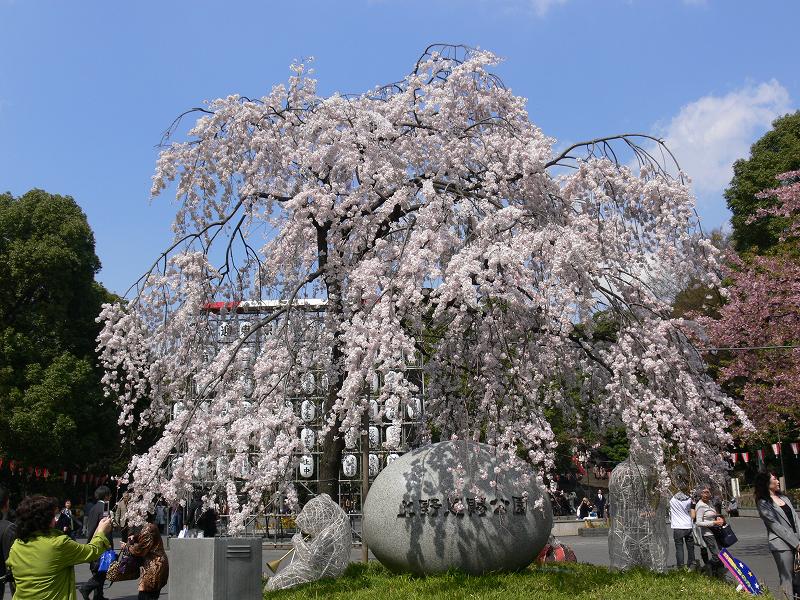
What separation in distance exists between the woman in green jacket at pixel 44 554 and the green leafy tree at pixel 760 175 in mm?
34334

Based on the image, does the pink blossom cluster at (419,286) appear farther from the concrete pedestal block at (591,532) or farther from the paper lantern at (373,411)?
the concrete pedestal block at (591,532)

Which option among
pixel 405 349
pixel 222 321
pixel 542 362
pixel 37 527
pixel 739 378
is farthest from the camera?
pixel 739 378

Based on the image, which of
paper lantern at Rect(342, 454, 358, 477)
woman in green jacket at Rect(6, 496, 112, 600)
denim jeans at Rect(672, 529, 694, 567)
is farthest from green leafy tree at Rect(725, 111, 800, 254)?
woman in green jacket at Rect(6, 496, 112, 600)

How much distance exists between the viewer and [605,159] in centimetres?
1243

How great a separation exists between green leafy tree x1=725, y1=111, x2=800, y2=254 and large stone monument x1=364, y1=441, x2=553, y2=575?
2845 centimetres

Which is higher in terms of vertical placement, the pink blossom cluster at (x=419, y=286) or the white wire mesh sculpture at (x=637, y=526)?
the pink blossom cluster at (x=419, y=286)

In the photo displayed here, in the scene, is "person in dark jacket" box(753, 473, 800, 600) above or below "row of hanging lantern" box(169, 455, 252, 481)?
below

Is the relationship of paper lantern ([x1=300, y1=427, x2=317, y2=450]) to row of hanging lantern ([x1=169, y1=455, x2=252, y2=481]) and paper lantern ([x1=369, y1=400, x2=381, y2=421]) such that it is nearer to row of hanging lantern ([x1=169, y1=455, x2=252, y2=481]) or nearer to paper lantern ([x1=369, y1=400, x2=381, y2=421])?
row of hanging lantern ([x1=169, y1=455, x2=252, y2=481])

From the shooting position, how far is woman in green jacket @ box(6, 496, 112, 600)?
586 cm

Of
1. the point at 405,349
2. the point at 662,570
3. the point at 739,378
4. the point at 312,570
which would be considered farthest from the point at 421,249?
the point at 739,378

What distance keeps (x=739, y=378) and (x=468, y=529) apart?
17.1 m

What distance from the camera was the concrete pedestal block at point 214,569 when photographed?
916 cm

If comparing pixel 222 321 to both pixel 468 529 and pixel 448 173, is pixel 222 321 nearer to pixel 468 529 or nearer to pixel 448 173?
pixel 448 173

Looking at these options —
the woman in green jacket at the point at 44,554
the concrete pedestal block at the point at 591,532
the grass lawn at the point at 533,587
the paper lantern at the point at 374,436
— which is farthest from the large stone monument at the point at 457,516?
the concrete pedestal block at the point at 591,532
